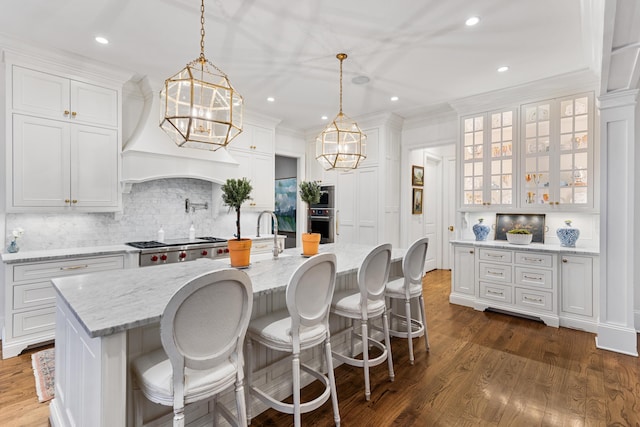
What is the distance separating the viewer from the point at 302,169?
6.37 meters

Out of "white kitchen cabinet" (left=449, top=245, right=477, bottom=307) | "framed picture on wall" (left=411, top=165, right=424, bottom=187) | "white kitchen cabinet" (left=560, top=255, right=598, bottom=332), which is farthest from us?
"framed picture on wall" (left=411, top=165, right=424, bottom=187)

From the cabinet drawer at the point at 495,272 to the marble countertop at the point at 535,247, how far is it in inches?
10.1

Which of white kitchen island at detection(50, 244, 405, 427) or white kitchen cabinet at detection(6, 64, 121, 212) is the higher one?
white kitchen cabinet at detection(6, 64, 121, 212)

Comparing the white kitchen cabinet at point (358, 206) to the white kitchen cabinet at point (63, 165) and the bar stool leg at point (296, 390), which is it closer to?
the white kitchen cabinet at point (63, 165)

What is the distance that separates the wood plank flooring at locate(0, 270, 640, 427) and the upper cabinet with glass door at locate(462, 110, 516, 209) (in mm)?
1775

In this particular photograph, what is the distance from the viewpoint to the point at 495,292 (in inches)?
160

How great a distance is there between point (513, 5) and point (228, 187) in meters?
2.53

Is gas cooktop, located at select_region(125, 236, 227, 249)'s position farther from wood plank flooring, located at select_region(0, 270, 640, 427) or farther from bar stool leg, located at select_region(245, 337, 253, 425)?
bar stool leg, located at select_region(245, 337, 253, 425)

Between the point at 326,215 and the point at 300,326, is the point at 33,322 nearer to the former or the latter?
the point at 300,326

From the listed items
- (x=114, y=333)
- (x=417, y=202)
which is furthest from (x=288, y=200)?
(x=114, y=333)

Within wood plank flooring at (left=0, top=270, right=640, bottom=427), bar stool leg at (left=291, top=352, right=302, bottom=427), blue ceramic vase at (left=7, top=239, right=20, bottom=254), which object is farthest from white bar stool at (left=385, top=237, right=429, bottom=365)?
blue ceramic vase at (left=7, top=239, right=20, bottom=254)

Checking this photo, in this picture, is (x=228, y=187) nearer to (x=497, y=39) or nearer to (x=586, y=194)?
(x=497, y=39)

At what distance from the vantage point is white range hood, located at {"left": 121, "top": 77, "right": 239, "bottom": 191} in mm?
3635

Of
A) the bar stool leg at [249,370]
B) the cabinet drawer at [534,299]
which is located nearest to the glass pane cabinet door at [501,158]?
the cabinet drawer at [534,299]
